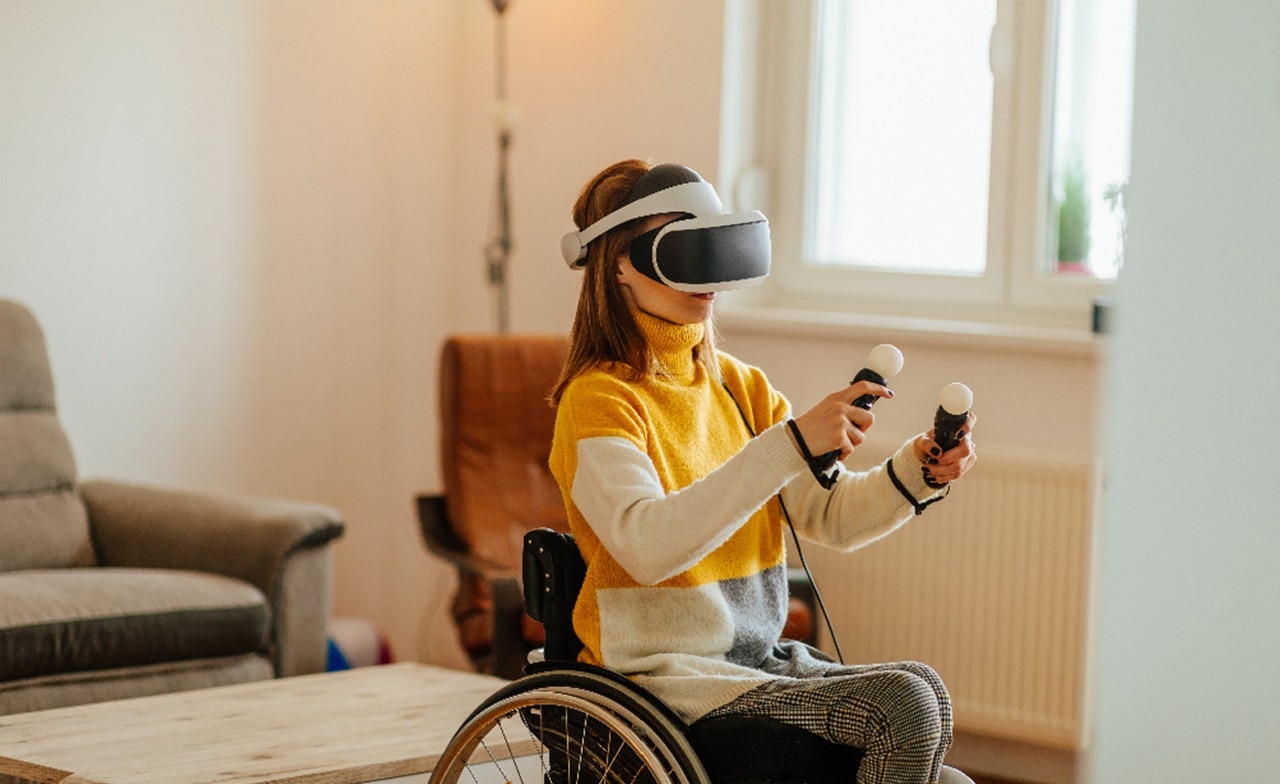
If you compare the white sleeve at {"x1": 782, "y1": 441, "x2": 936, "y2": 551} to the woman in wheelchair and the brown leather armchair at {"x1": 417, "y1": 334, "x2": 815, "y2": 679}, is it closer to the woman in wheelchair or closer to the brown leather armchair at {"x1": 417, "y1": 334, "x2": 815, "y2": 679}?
the woman in wheelchair

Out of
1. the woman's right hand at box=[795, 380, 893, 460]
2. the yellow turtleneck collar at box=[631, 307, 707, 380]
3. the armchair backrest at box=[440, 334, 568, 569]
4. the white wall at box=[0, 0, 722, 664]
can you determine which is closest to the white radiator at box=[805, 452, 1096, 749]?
the armchair backrest at box=[440, 334, 568, 569]

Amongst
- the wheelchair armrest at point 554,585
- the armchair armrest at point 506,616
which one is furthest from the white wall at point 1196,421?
the armchair armrest at point 506,616

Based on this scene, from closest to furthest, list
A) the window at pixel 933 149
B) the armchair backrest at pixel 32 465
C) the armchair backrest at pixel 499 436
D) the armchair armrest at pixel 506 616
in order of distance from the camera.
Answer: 1. the armchair armrest at pixel 506 616
2. the armchair backrest at pixel 32 465
3. the armchair backrest at pixel 499 436
4. the window at pixel 933 149

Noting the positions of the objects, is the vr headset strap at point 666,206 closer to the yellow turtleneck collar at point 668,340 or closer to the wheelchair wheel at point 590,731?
the yellow turtleneck collar at point 668,340

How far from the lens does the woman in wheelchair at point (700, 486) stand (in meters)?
1.67

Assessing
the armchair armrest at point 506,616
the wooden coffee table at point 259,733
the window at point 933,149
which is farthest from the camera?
the window at point 933,149

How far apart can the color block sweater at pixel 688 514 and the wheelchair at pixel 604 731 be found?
0.03 m

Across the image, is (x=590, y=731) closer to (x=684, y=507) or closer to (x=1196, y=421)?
(x=684, y=507)

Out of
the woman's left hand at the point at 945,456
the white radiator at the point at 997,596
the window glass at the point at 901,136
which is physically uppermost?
the window glass at the point at 901,136

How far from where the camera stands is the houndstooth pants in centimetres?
163

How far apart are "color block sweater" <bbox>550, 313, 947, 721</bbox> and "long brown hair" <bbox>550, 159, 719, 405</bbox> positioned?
0.06 feet

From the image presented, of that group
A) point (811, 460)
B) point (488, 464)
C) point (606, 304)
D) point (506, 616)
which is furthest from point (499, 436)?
point (811, 460)

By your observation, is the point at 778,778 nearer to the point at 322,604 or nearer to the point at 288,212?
the point at 322,604

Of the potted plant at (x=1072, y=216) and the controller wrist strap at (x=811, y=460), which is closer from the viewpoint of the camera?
the controller wrist strap at (x=811, y=460)
